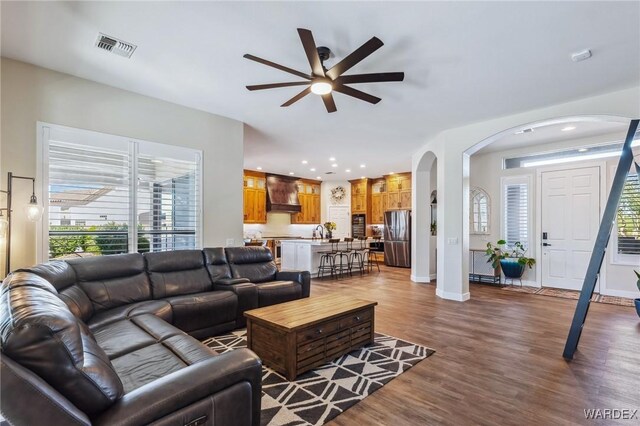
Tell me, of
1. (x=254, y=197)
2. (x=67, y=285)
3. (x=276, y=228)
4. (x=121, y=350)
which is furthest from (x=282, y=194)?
(x=121, y=350)

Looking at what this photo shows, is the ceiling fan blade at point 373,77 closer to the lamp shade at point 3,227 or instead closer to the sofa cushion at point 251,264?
the sofa cushion at point 251,264

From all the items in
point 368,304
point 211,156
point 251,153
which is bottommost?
point 368,304

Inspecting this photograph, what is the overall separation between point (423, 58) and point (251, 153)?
17.0 feet

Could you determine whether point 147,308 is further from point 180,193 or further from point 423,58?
point 423,58

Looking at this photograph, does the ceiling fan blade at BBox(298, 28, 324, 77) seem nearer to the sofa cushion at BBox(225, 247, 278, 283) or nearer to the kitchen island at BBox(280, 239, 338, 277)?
the sofa cushion at BBox(225, 247, 278, 283)

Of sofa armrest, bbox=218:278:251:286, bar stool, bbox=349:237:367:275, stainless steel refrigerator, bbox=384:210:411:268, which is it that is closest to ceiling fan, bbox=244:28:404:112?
sofa armrest, bbox=218:278:251:286

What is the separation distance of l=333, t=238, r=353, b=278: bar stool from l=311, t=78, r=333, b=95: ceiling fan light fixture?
5.46 meters

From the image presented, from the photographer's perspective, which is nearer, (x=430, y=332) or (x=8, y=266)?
(x=8, y=266)

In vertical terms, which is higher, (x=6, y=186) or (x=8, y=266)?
(x=6, y=186)

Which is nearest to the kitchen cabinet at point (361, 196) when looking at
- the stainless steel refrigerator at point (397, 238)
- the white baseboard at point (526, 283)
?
the stainless steel refrigerator at point (397, 238)

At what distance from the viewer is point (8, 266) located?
2.97 m

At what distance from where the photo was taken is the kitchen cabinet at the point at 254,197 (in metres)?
9.80

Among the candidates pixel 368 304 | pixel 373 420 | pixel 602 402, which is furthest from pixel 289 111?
pixel 602 402

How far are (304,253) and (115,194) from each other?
4.64 m
